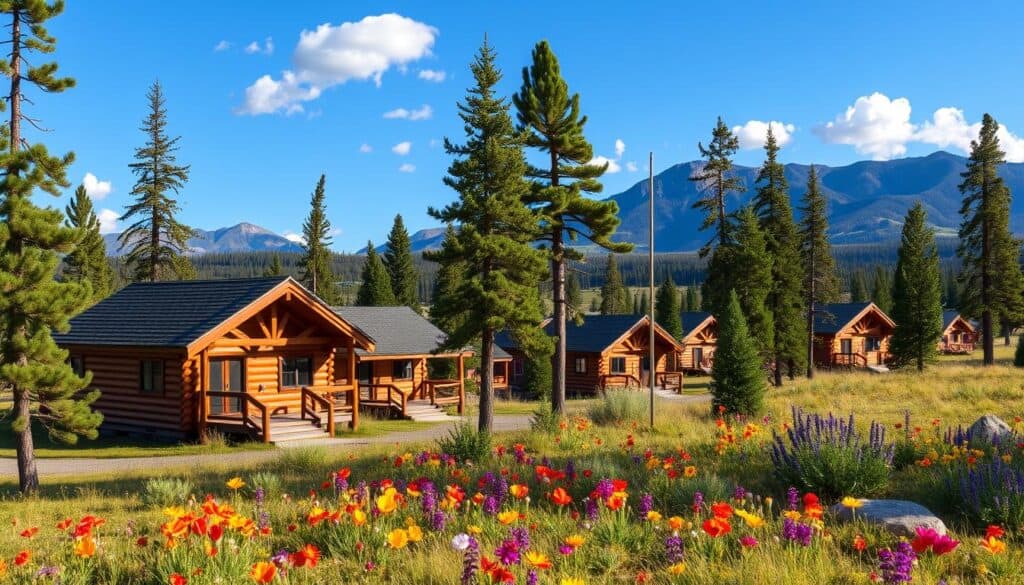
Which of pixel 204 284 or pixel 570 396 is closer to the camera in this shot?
pixel 204 284

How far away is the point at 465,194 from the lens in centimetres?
2039

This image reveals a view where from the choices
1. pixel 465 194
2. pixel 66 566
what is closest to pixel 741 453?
pixel 66 566

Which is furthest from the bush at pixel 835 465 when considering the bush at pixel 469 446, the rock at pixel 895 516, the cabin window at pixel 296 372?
the cabin window at pixel 296 372

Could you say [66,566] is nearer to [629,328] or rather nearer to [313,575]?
[313,575]

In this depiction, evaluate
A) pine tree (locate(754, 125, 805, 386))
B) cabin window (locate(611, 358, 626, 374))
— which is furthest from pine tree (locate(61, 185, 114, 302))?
pine tree (locate(754, 125, 805, 386))

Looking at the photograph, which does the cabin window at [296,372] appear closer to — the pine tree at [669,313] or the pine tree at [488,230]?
the pine tree at [488,230]

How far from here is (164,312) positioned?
25.9 metres

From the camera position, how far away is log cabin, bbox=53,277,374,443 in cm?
2377

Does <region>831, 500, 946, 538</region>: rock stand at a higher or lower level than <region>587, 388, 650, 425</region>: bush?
higher

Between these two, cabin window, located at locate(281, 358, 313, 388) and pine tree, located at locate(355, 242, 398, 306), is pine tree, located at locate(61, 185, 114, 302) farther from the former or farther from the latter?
cabin window, located at locate(281, 358, 313, 388)

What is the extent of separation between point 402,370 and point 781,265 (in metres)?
22.5

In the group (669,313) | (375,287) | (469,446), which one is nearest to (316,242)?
(375,287)

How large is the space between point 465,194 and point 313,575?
15.7 meters

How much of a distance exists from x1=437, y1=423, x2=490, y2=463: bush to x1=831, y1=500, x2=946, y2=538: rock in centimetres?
623
